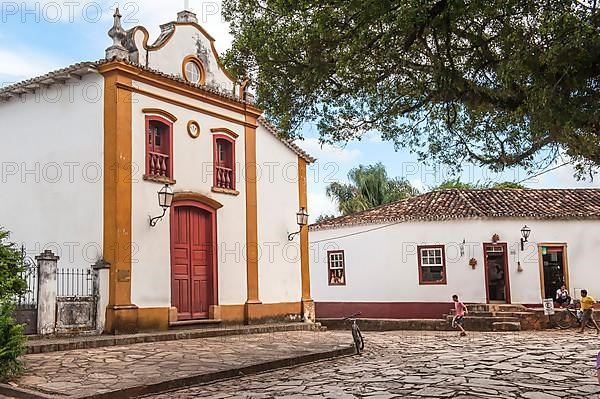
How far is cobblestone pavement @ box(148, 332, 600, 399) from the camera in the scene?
8.01m

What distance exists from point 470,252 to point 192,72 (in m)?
12.0

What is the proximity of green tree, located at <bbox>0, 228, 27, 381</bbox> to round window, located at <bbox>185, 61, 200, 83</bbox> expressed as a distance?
7.88m

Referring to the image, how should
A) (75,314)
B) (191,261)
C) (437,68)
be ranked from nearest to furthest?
(437,68) < (75,314) < (191,261)

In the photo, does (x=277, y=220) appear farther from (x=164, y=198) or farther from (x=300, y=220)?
(x=164, y=198)

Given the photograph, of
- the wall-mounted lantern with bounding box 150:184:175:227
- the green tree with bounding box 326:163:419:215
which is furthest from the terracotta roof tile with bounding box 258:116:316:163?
the green tree with bounding box 326:163:419:215

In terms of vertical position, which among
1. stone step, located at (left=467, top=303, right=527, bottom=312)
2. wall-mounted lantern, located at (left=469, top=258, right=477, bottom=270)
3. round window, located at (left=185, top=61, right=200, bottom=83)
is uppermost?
round window, located at (left=185, top=61, right=200, bottom=83)

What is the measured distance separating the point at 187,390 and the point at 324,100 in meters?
4.42

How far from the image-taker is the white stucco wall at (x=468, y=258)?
2248cm

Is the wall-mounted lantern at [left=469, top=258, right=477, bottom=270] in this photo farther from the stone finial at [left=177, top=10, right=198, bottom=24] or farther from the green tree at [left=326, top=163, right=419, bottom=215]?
the green tree at [left=326, top=163, right=419, bottom=215]

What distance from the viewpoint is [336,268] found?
25641 mm

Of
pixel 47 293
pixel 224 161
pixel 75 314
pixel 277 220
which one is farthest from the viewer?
A: pixel 277 220

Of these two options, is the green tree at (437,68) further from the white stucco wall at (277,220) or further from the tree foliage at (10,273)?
the white stucco wall at (277,220)

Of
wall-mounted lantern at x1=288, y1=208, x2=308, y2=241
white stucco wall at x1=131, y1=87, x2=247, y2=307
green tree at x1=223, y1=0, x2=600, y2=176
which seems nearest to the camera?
green tree at x1=223, y1=0, x2=600, y2=176

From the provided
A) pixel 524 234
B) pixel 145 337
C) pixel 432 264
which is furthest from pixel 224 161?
pixel 524 234
